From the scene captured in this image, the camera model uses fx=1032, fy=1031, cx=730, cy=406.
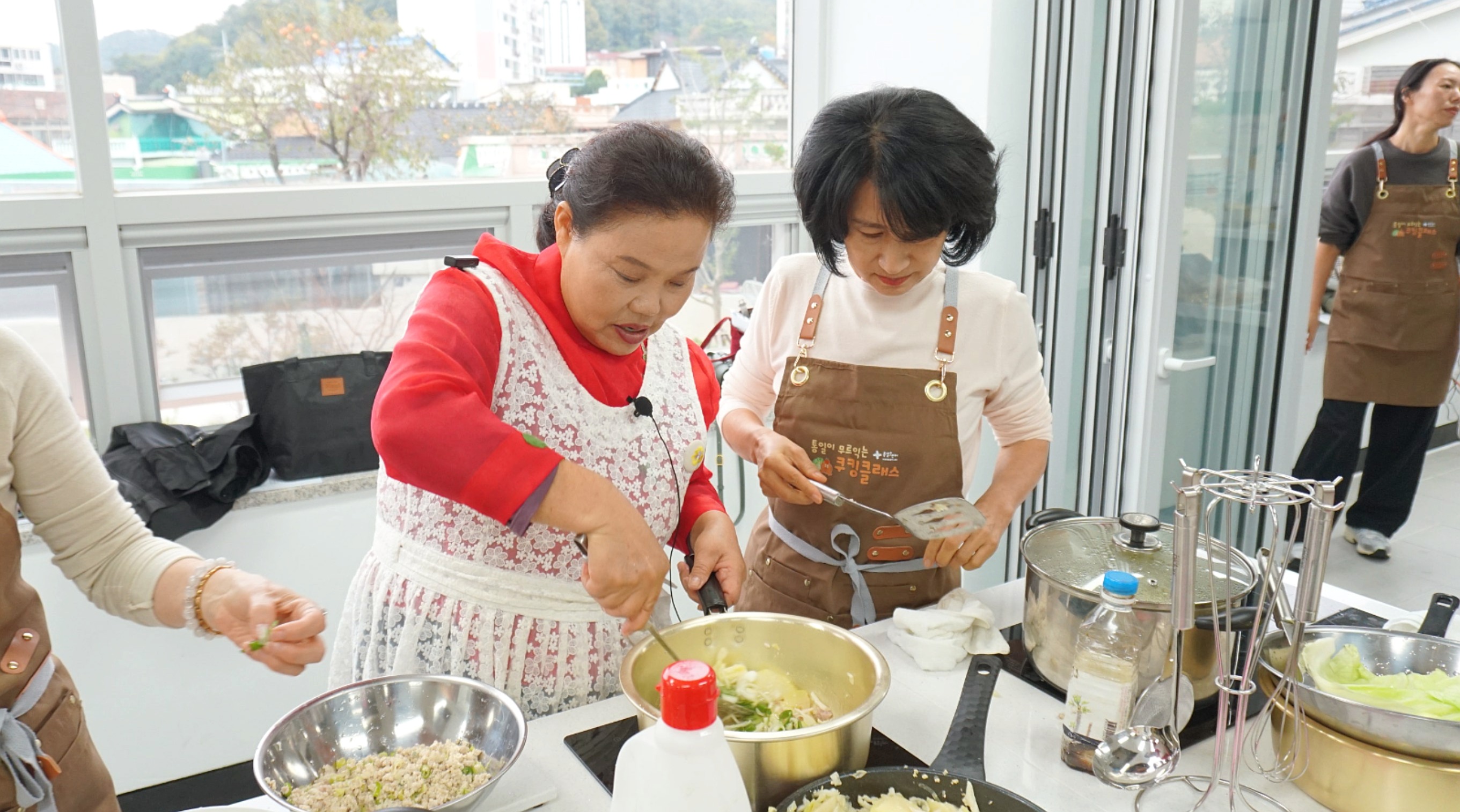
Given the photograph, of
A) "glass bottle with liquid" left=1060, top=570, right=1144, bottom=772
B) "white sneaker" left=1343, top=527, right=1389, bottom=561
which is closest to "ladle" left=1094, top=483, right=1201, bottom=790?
"glass bottle with liquid" left=1060, top=570, right=1144, bottom=772

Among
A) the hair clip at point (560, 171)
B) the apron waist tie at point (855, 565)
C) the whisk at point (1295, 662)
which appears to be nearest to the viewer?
the whisk at point (1295, 662)

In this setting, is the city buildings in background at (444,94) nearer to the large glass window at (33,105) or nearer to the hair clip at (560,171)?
the large glass window at (33,105)

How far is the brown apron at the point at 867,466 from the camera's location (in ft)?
5.52

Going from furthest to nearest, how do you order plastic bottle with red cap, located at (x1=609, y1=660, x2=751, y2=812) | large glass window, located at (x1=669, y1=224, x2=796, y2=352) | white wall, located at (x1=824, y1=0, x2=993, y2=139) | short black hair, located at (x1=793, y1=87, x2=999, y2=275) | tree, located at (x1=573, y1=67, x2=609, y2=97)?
large glass window, located at (x1=669, y1=224, x2=796, y2=352)
tree, located at (x1=573, y1=67, x2=609, y2=97)
white wall, located at (x1=824, y1=0, x2=993, y2=139)
short black hair, located at (x1=793, y1=87, x2=999, y2=275)
plastic bottle with red cap, located at (x1=609, y1=660, x2=751, y2=812)

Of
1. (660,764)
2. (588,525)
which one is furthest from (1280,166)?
(660,764)

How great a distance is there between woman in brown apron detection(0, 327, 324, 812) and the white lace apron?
226 mm

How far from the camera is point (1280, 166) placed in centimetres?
262

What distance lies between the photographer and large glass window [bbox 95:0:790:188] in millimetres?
2461

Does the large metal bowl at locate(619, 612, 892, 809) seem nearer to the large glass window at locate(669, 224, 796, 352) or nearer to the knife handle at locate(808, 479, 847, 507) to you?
the knife handle at locate(808, 479, 847, 507)

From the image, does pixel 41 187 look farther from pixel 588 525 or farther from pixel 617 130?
pixel 588 525

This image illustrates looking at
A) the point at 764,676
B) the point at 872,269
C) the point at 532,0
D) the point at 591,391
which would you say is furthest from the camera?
the point at 532,0

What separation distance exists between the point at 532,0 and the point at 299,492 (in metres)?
1.48

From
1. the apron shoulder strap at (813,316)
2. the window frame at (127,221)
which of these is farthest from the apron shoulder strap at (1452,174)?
the window frame at (127,221)

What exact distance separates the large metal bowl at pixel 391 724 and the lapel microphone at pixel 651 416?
42 cm
